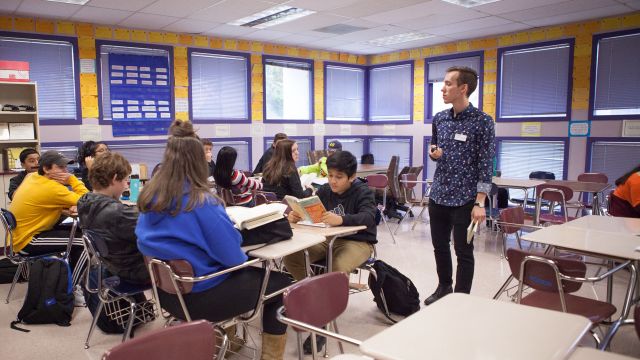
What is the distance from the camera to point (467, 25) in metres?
6.65

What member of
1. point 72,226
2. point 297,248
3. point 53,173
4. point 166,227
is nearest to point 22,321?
point 72,226

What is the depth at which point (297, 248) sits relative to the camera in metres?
2.38

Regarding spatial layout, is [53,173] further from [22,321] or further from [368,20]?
[368,20]

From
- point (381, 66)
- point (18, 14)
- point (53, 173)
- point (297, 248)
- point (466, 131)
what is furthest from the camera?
point (381, 66)

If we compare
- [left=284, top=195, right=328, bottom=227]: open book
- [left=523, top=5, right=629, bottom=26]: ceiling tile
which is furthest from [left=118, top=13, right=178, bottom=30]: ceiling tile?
[left=523, top=5, right=629, bottom=26]: ceiling tile

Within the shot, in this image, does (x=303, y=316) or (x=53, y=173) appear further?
(x=53, y=173)

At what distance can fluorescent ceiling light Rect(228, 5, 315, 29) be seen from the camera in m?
5.82

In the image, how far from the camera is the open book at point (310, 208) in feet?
9.09

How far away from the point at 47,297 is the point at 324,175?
3262mm

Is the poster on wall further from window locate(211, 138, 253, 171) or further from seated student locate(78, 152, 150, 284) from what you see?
seated student locate(78, 152, 150, 284)

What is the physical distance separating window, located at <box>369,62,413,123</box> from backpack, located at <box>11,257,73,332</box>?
6797mm

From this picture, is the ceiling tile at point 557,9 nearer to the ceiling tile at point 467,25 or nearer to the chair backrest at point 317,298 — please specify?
the ceiling tile at point 467,25

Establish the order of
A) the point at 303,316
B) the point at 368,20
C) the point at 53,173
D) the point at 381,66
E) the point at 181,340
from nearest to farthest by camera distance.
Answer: the point at 181,340, the point at 303,316, the point at 53,173, the point at 368,20, the point at 381,66

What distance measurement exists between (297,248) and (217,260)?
0.41 m
